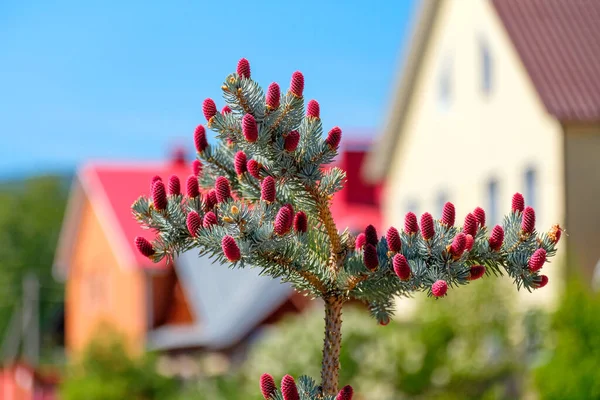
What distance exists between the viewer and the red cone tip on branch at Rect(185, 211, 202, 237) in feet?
12.4

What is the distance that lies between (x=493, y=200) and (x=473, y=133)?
1429 millimetres

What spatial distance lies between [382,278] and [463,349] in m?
15.9

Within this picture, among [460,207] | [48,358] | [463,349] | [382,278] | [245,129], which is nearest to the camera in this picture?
[245,129]

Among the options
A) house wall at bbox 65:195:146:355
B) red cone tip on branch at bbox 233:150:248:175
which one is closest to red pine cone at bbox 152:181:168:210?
red cone tip on branch at bbox 233:150:248:175

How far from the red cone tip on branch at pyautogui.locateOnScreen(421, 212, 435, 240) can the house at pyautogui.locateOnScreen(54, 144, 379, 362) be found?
2192 centimetres

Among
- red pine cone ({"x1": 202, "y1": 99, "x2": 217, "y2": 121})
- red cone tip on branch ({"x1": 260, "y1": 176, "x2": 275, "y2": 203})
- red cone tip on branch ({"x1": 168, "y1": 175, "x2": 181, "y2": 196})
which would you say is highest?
red pine cone ({"x1": 202, "y1": 99, "x2": 217, "y2": 121})

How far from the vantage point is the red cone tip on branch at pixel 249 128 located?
367 centimetres

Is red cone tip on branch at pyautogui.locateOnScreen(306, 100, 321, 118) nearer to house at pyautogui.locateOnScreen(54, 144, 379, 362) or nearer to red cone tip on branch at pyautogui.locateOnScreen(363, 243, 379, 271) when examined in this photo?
red cone tip on branch at pyautogui.locateOnScreen(363, 243, 379, 271)

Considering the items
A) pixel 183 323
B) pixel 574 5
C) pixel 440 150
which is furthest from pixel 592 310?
pixel 183 323

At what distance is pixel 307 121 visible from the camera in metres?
3.88

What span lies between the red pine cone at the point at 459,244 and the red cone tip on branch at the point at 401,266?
0.17m

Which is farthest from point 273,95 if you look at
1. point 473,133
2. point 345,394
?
point 473,133

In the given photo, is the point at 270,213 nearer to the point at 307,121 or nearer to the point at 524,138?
the point at 307,121

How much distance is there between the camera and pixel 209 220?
12.4ft
